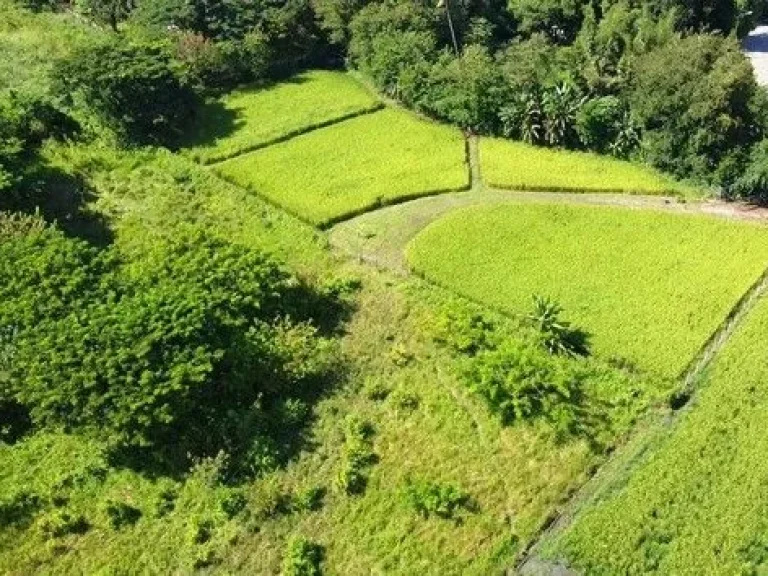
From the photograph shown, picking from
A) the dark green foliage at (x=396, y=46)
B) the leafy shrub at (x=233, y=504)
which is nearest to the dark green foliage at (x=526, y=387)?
the leafy shrub at (x=233, y=504)

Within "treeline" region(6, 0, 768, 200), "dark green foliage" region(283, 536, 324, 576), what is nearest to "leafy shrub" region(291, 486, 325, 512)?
"dark green foliage" region(283, 536, 324, 576)

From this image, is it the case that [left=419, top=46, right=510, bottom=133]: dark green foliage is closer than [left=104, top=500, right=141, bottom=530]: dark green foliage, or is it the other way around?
[left=104, top=500, right=141, bottom=530]: dark green foliage

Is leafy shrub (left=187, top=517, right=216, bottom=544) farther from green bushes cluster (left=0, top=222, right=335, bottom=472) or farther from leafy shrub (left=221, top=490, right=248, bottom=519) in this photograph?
green bushes cluster (left=0, top=222, right=335, bottom=472)

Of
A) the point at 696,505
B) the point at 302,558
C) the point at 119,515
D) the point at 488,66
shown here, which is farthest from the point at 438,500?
the point at 488,66

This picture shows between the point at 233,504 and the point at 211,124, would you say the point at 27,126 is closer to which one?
the point at 211,124

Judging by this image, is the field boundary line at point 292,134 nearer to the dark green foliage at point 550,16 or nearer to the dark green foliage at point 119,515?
the dark green foliage at point 550,16

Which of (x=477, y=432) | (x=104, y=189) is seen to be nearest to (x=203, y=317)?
(x=477, y=432)

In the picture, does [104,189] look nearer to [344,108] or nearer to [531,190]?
[344,108]
